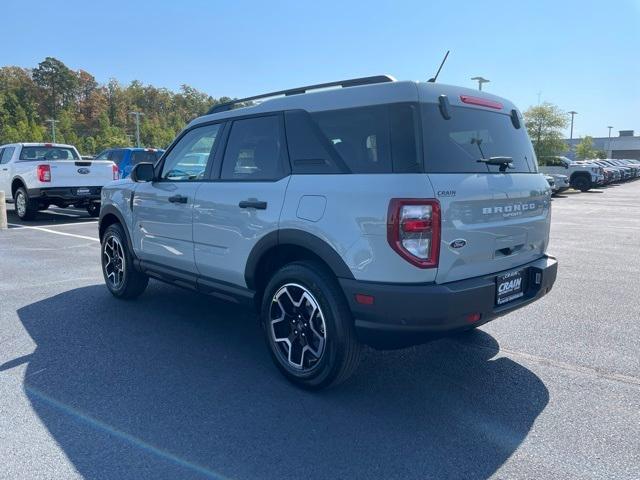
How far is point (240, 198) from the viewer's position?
381 cm

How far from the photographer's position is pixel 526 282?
358 cm

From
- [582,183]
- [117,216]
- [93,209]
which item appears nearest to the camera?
[117,216]

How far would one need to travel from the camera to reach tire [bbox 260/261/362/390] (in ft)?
10.5

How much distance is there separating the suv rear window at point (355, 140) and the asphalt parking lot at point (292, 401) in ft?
5.03

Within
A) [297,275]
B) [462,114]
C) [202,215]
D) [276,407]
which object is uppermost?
[462,114]

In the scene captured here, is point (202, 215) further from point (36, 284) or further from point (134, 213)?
point (36, 284)

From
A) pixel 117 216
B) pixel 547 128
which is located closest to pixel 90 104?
pixel 547 128

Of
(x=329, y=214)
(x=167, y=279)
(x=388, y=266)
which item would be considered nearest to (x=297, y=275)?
(x=329, y=214)

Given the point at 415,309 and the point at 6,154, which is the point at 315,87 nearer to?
the point at 415,309

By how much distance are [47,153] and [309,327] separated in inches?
492

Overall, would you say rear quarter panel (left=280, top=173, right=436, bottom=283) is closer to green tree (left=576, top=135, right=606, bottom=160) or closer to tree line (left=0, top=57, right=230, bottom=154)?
tree line (left=0, top=57, right=230, bottom=154)

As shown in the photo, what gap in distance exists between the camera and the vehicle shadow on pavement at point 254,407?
265cm

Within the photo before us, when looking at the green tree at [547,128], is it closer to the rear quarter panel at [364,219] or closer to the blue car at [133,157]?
the blue car at [133,157]

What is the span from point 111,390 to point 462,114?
2.98 meters
